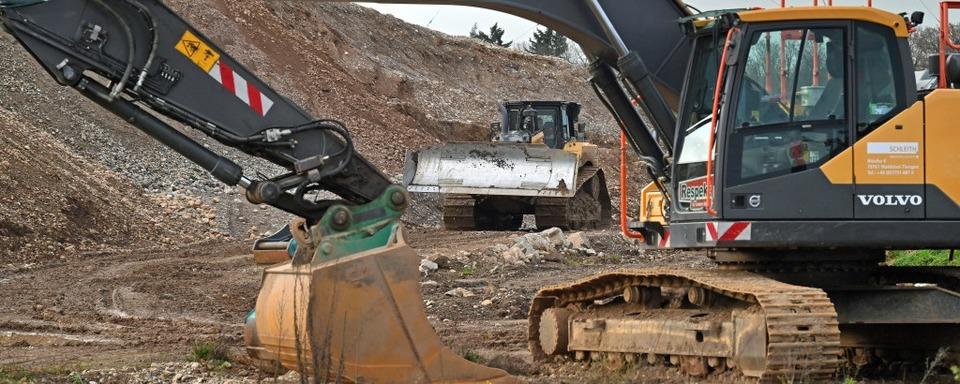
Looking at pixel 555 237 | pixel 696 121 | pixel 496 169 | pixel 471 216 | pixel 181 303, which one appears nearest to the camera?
pixel 696 121

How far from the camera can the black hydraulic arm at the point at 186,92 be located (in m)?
7.07

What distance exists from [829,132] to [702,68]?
950 mm

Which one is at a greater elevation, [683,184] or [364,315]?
[683,184]

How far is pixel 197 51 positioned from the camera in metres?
7.28

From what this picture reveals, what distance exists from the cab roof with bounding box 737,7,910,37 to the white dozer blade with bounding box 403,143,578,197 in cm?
1672

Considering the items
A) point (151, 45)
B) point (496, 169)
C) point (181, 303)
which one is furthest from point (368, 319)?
point (496, 169)

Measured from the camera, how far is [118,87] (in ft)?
23.4

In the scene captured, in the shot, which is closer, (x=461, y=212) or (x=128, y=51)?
(x=128, y=51)

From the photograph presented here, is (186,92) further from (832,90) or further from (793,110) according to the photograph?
(832,90)

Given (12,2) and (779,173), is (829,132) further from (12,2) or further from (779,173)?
(12,2)

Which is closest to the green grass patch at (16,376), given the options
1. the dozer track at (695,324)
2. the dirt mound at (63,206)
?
the dozer track at (695,324)

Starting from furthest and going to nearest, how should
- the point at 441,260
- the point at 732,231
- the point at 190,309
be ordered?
the point at 441,260, the point at 190,309, the point at 732,231

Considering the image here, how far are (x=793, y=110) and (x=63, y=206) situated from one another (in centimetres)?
1618

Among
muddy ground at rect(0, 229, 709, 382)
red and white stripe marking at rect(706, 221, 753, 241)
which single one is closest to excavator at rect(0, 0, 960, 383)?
red and white stripe marking at rect(706, 221, 753, 241)
